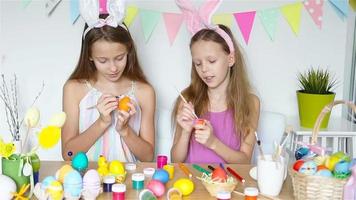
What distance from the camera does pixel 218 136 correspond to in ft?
6.50

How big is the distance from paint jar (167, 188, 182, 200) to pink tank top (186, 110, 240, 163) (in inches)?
27.5

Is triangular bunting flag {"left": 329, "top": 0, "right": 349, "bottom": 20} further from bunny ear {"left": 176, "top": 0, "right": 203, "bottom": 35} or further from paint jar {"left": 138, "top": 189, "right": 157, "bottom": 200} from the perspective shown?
paint jar {"left": 138, "top": 189, "right": 157, "bottom": 200}

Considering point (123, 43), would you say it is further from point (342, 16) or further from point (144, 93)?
point (342, 16)

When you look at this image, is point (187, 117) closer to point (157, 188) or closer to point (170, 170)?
point (170, 170)

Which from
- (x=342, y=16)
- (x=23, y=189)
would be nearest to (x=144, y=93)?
(x=23, y=189)

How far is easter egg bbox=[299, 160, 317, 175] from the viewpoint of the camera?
1136mm

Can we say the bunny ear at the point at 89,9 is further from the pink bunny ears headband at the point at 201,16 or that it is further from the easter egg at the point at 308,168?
the easter egg at the point at 308,168

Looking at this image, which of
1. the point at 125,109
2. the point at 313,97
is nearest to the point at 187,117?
the point at 125,109

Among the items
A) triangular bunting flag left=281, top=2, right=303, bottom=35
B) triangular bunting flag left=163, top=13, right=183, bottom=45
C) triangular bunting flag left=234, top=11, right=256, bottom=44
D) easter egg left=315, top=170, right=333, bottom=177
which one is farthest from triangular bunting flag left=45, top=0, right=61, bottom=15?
easter egg left=315, top=170, right=333, bottom=177

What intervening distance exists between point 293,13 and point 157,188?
58.4 inches

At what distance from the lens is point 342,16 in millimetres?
2428

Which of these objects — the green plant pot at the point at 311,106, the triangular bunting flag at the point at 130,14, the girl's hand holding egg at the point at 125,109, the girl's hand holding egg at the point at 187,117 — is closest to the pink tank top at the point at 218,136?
the girl's hand holding egg at the point at 187,117

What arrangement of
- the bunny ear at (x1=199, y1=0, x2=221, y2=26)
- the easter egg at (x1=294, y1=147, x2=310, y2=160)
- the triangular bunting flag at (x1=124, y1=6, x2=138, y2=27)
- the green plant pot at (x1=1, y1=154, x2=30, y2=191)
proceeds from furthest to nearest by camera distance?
the triangular bunting flag at (x1=124, y1=6, x2=138, y2=27) < the bunny ear at (x1=199, y1=0, x2=221, y2=26) < the easter egg at (x1=294, y1=147, x2=310, y2=160) < the green plant pot at (x1=1, y1=154, x2=30, y2=191)

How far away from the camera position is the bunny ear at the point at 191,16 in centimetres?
170
